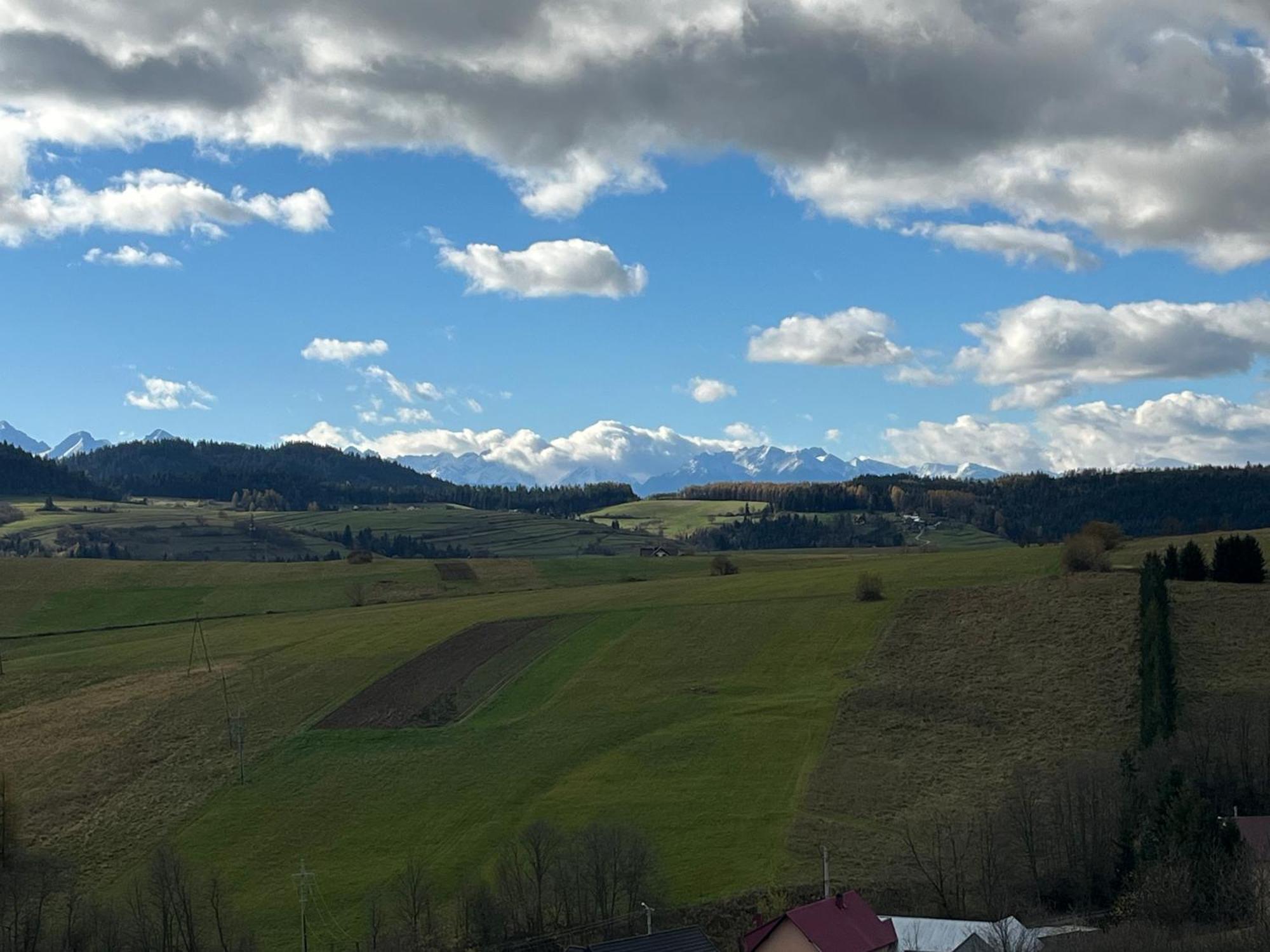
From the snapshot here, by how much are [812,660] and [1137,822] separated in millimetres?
39403

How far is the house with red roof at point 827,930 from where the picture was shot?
189 feet

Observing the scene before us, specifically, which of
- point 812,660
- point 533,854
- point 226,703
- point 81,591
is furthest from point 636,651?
point 81,591

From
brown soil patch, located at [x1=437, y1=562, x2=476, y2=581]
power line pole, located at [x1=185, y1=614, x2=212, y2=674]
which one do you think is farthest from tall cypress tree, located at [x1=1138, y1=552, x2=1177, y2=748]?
brown soil patch, located at [x1=437, y1=562, x2=476, y2=581]

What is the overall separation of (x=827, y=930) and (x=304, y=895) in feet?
89.6

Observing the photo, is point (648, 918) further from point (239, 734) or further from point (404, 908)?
point (239, 734)

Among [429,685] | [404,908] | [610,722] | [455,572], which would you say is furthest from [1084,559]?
[455,572]

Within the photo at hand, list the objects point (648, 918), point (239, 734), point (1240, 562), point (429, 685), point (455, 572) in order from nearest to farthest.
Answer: point (648, 918) → point (239, 734) → point (429, 685) → point (1240, 562) → point (455, 572)

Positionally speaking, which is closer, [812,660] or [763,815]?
[763,815]

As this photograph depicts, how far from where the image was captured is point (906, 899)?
Result: 220ft

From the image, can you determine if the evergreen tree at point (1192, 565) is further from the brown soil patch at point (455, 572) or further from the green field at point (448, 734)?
the brown soil patch at point (455, 572)

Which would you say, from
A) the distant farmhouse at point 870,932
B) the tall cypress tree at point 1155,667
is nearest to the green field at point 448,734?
the distant farmhouse at point 870,932

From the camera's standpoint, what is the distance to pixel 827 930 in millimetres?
58094

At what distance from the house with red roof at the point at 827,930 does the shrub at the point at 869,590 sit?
2492 inches

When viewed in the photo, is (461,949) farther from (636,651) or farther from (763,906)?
(636,651)
